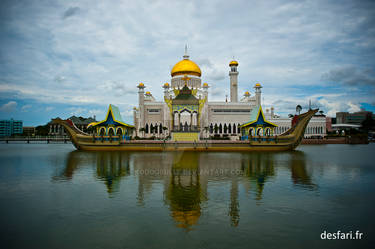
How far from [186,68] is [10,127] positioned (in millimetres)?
109483

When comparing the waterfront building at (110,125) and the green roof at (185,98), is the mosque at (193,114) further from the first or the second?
the waterfront building at (110,125)

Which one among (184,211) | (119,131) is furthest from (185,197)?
(119,131)

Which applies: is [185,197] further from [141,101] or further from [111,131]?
[141,101]

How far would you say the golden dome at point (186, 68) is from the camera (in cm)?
5631

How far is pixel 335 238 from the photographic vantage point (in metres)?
6.29

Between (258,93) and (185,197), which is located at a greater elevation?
(258,93)

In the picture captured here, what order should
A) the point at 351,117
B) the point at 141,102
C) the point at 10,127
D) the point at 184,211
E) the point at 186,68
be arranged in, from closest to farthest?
the point at 184,211 → the point at 141,102 → the point at 186,68 → the point at 10,127 → the point at 351,117

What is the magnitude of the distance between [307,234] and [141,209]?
16.2 ft

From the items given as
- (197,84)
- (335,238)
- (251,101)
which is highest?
(197,84)

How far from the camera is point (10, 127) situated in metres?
122

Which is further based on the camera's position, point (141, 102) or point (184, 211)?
point (141, 102)

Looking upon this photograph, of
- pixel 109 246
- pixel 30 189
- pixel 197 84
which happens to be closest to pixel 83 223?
pixel 109 246

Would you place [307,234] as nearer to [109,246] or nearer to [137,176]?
[109,246]

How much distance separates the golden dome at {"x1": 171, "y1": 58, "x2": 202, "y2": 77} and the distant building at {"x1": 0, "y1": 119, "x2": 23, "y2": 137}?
104m
